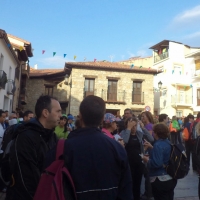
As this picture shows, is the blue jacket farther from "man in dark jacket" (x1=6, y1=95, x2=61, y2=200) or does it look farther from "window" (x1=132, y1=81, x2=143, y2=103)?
"window" (x1=132, y1=81, x2=143, y2=103)

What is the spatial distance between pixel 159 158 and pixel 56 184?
7.50 ft

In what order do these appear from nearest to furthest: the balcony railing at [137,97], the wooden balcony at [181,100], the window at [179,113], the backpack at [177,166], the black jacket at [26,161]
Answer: the black jacket at [26,161] < the backpack at [177,166] < the balcony railing at [137,97] < the wooden balcony at [181,100] < the window at [179,113]

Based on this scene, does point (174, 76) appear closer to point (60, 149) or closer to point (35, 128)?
point (35, 128)

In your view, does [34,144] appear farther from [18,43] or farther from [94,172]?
[18,43]

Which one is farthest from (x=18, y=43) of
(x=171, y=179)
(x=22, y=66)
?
(x=171, y=179)

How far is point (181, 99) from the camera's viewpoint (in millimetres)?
30984

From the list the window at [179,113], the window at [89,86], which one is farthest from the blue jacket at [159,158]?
the window at [179,113]

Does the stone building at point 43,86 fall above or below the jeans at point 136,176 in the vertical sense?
above

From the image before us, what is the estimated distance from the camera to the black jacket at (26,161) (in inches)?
82.1

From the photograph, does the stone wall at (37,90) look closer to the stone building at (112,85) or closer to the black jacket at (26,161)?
the stone building at (112,85)

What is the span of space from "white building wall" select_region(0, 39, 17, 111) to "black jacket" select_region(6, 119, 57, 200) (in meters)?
14.2

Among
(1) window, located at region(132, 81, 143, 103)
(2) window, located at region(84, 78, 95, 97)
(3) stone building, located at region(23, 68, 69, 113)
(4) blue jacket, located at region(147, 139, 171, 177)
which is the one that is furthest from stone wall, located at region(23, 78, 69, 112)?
(4) blue jacket, located at region(147, 139, 171, 177)

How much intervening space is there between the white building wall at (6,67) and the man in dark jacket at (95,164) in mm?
14760

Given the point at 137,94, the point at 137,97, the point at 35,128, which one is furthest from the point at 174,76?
the point at 35,128
